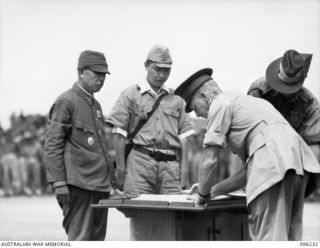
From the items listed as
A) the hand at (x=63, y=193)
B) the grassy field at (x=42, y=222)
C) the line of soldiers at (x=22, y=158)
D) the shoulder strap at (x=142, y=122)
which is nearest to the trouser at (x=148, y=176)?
the shoulder strap at (x=142, y=122)

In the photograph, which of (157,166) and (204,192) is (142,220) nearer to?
(204,192)

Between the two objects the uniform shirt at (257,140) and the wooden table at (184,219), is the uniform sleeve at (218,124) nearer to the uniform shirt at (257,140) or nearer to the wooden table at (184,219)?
the uniform shirt at (257,140)

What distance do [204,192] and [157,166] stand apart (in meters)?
1.52

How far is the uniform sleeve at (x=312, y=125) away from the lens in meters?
5.72

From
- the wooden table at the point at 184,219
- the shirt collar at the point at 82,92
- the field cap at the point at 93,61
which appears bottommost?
the wooden table at the point at 184,219

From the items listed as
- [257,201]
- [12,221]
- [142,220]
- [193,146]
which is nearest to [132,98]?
[142,220]

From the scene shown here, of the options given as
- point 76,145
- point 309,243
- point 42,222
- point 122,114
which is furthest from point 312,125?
point 42,222

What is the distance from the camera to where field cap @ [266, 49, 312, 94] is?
5406 millimetres

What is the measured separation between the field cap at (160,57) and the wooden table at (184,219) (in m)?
1.60

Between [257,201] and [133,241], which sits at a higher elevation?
[257,201]

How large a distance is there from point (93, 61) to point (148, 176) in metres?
1.15

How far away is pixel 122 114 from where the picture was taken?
6465 millimetres

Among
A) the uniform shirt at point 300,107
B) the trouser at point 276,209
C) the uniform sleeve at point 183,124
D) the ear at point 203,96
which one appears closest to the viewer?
the trouser at point 276,209

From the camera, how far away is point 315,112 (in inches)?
226
